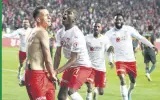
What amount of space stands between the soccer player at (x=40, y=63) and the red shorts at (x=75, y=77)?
194cm

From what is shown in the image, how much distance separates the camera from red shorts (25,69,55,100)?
9.10m

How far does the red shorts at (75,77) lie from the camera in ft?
36.7

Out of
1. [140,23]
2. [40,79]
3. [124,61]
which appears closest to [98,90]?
[124,61]

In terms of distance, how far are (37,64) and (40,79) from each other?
25 cm

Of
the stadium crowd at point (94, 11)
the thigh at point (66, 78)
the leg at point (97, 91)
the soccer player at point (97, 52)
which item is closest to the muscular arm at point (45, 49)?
the thigh at point (66, 78)

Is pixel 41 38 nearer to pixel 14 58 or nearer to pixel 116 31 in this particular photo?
pixel 116 31

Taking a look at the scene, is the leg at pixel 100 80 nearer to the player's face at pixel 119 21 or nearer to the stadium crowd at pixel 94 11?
the player's face at pixel 119 21

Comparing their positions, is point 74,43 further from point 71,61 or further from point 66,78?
point 66,78

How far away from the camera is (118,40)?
15.4m

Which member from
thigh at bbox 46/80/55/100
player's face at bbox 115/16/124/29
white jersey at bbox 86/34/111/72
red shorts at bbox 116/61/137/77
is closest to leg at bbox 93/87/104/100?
white jersey at bbox 86/34/111/72

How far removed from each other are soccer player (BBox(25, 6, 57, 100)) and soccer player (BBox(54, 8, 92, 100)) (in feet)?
5.61

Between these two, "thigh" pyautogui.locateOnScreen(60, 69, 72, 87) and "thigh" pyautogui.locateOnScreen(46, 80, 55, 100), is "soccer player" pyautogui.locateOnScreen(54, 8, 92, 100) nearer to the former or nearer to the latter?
"thigh" pyautogui.locateOnScreen(60, 69, 72, 87)

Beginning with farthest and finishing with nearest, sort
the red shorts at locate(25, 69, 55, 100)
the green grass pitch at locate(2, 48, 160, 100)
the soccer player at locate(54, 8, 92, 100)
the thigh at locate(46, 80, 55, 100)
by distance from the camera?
the green grass pitch at locate(2, 48, 160, 100)
the soccer player at locate(54, 8, 92, 100)
the thigh at locate(46, 80, 55, 100)
the red shorts at locate(25, 69, 55, 100)

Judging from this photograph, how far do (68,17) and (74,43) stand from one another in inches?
22.3
